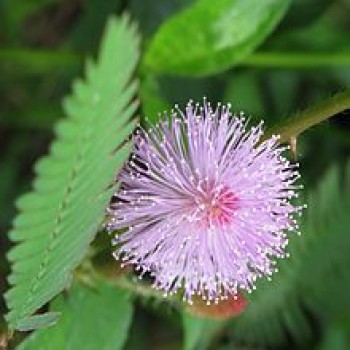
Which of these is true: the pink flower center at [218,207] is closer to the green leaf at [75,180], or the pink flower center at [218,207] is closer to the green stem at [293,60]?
the green leaf at [75,180]

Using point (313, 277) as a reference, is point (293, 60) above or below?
above

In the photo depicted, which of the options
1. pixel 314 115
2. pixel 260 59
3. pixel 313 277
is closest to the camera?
pixel 314 115

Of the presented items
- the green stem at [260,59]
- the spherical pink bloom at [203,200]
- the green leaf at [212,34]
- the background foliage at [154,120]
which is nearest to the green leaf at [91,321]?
the background foliage at [154,120]

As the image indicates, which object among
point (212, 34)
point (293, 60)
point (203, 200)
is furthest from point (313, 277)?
point (203, 200)

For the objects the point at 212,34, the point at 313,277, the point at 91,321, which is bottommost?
the point at 91,321

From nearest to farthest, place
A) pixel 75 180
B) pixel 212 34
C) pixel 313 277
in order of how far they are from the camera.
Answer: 1. pixel 75 180
2. pixel 212 34
3. pixel 313 277

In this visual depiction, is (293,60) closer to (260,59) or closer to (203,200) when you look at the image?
(260,59)

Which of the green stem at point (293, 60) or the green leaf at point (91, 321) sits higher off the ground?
the green stem at point (293, 60)

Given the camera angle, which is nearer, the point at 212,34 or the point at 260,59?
the point at 212,34
